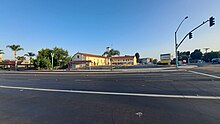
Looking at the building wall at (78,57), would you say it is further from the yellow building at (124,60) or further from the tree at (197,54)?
the tree at (197,54)

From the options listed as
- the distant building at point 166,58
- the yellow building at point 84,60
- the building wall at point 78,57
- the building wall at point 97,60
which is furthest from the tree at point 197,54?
the building wall at point 78,57

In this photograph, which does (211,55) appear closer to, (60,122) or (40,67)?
(40,67)

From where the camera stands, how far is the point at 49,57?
51.2 meters

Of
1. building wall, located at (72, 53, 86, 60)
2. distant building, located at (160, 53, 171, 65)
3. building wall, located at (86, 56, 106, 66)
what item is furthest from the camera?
building wall, located at (86, 56, 106, 66)

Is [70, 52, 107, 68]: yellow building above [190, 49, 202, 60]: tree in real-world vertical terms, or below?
below

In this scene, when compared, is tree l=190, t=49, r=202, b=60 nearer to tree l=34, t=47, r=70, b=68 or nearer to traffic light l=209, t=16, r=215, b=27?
tree l=34, t=47, r=70, b=68

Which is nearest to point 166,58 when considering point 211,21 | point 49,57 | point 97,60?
point 211,21

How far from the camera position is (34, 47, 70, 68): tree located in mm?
46438

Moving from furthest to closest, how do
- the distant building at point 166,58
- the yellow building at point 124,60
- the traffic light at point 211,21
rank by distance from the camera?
the yellow building at point 124,60 < the distant building at point 166,58 < the traffic light at point 211,21

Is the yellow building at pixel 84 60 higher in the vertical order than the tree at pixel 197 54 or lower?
lower

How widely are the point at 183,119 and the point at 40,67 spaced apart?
51.1 metres

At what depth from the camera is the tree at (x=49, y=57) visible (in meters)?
46.4

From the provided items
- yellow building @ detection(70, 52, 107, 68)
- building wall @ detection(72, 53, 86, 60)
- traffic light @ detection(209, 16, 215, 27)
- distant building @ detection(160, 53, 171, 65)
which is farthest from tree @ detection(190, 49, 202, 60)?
traffic light @ detection(209, 16, 215, 27)

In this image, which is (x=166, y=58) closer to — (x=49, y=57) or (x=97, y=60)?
(x=49, y=57)
